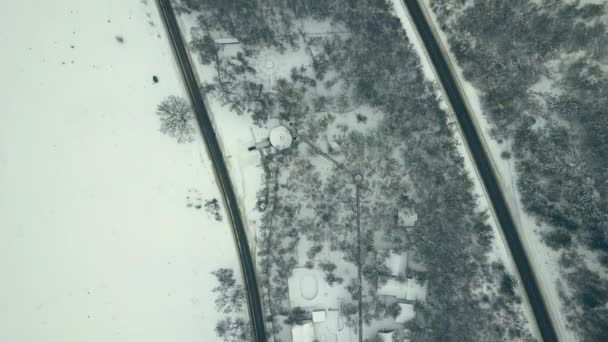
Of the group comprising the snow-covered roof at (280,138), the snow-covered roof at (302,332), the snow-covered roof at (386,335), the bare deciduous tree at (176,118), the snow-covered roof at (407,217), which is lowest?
the snow-covered roof at (386,335)

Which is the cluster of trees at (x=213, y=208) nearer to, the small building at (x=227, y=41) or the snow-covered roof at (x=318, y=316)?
the snow-covered roof at (x=318, y=316)

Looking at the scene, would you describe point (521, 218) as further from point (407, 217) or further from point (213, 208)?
point (213, 208)

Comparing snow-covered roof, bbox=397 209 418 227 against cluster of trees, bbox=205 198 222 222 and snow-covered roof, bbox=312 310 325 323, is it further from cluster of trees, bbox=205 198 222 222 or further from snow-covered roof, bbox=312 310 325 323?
cluster of trees, bbox=205 198 222 222

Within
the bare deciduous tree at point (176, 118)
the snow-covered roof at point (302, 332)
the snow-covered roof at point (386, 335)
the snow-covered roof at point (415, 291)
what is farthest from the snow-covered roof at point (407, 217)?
the bare deciduous tree at point (176, 118)

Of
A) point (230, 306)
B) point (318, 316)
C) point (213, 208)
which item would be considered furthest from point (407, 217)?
point (230, 306)

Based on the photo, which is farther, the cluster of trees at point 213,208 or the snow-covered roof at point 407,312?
the cluster of trees at point 213,208

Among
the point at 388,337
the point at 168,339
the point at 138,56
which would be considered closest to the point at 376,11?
the point at 138,56

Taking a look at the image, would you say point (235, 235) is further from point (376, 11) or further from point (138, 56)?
point (376, 11)

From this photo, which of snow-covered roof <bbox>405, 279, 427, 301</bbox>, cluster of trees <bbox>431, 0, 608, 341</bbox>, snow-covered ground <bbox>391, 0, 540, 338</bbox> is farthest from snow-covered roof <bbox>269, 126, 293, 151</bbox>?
snow-covered roof <bbox>405, 279, 427, 301</bbox>
